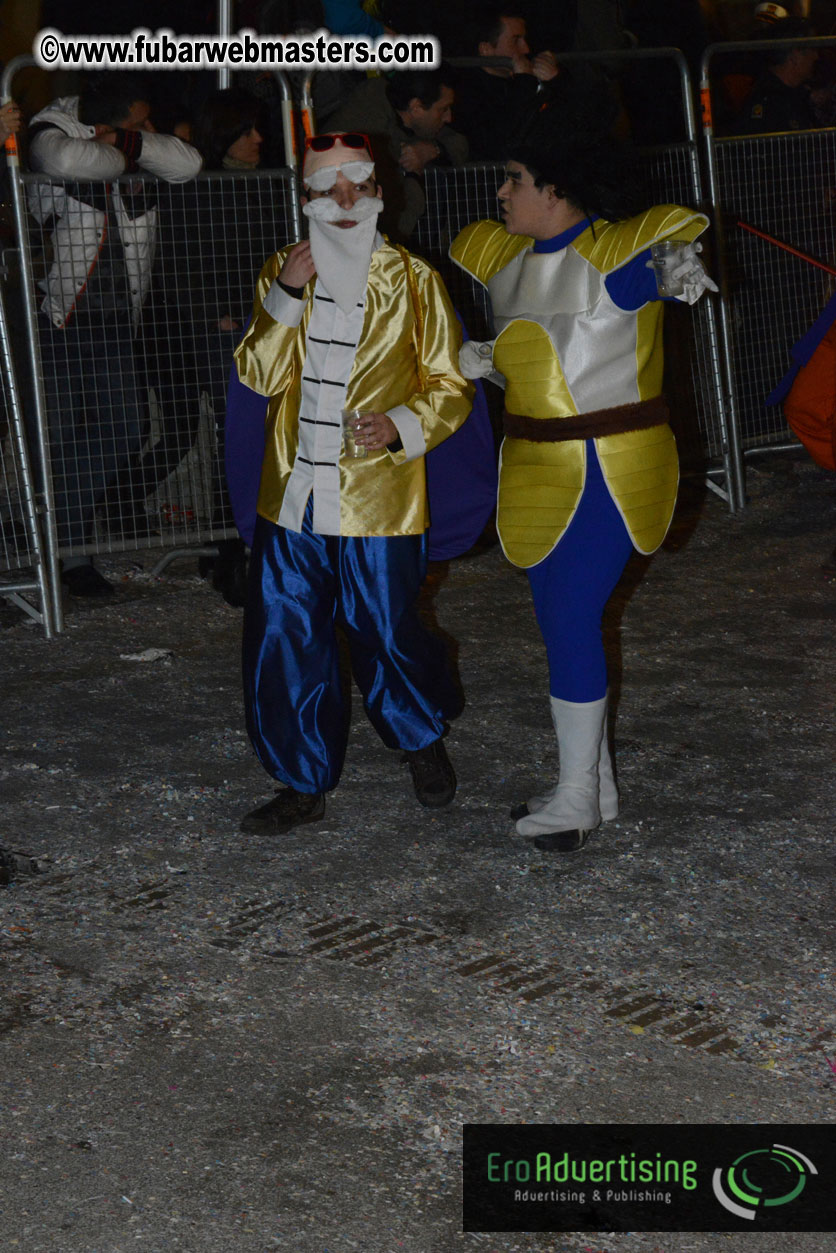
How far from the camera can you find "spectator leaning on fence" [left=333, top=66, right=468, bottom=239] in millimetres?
7238

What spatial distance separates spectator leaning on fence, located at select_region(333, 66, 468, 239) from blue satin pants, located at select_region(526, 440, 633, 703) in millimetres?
3175

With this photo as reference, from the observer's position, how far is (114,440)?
6.93 m

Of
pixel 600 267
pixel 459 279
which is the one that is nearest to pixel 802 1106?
pixel 600 267

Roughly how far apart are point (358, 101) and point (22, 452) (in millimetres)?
2329

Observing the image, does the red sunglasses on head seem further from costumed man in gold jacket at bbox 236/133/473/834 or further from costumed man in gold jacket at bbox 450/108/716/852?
costumed man in gold jacket at bbox 450/108/716/852

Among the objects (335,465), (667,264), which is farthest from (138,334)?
(667,264)

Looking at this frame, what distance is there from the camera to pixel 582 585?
428 cm

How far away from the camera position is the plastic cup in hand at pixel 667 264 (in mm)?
3895

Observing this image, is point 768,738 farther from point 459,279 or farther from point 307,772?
point 459,279

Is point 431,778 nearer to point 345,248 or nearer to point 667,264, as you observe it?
point 345,248

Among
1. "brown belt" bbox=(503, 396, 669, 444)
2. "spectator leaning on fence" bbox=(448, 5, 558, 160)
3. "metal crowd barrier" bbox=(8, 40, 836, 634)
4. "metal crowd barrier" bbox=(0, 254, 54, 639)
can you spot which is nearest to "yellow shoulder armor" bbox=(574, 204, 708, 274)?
"brown belt" bbox=(503, 396, 669, 444)

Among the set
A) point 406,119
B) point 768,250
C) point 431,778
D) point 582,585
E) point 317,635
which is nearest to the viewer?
point 582,585

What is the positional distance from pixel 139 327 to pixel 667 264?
364cm

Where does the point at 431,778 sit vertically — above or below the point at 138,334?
below
